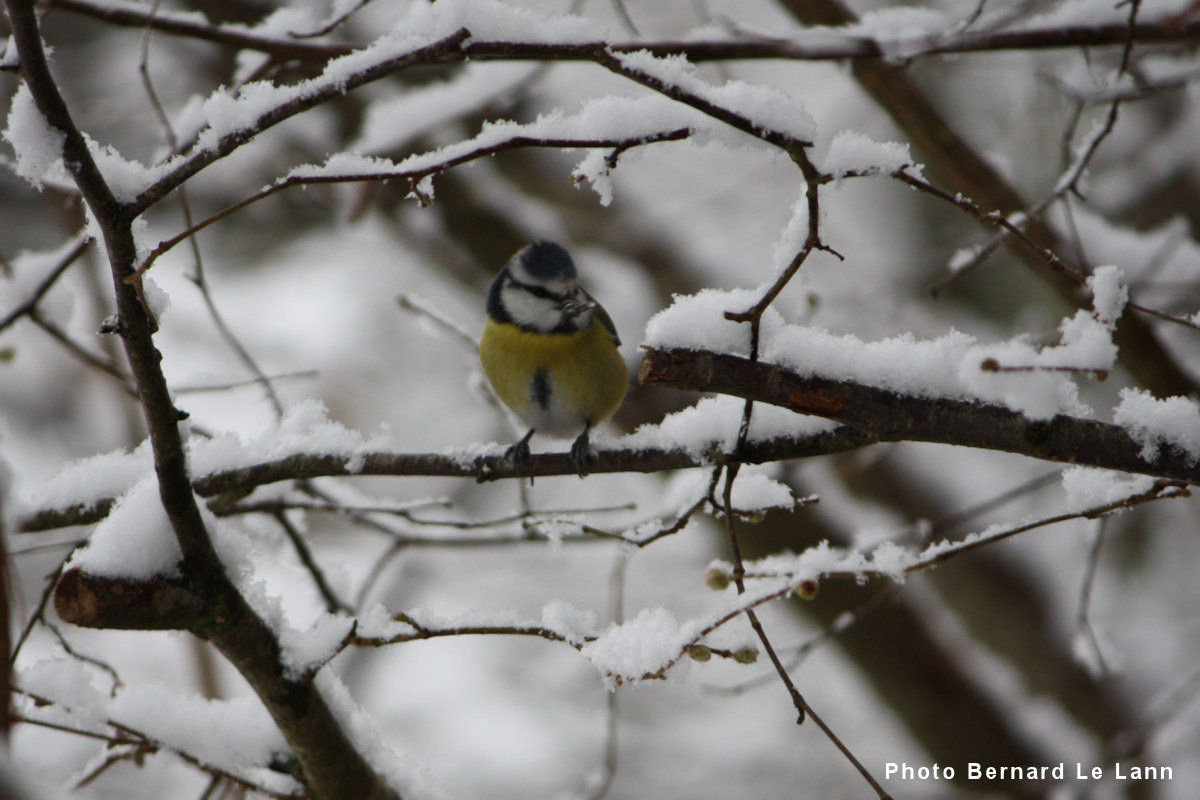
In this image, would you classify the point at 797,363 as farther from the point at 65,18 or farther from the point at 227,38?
the point at 65,18

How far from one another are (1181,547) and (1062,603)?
1.88 meters

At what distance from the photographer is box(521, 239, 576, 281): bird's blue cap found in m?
2.93

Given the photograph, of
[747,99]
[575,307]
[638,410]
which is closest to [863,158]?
[747,99]

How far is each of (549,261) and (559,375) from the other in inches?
14.8

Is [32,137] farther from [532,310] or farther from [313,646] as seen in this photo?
[532,310]

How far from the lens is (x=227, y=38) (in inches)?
85.0

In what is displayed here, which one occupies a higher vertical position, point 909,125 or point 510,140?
point 909,125

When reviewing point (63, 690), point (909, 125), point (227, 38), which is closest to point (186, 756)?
point (63, 690)

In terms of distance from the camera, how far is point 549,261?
2930mm

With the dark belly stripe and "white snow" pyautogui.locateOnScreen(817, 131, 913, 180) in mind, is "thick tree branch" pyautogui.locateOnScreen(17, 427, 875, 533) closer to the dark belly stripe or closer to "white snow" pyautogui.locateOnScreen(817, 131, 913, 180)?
"white snow" pyautogui.locateOnScreen(817, 131, 913, 180)

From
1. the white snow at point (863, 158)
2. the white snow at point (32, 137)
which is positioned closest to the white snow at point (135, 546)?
the white snow at point (32, 137)

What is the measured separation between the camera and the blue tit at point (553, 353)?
9.73 ft

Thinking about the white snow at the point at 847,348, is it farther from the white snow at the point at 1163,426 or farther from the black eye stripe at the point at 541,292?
the black eye stripe at the point at 541,292

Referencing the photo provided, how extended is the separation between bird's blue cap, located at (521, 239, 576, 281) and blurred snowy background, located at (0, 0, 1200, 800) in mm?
425
